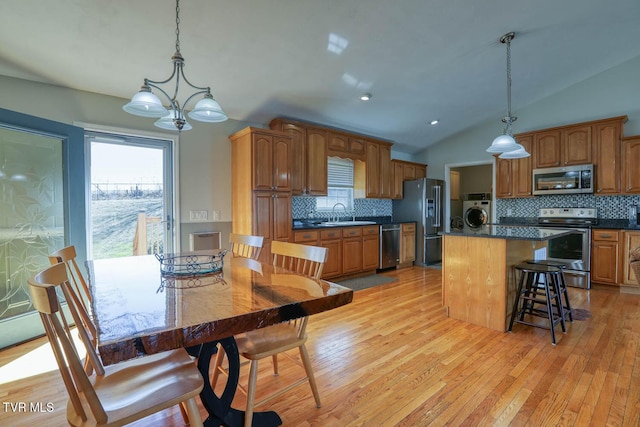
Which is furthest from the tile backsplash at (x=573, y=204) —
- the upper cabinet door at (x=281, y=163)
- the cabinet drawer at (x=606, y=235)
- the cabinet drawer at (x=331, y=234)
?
the upper cabinet door at (x=281, y=163)

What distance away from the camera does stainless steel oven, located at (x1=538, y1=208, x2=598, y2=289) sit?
13.5ft

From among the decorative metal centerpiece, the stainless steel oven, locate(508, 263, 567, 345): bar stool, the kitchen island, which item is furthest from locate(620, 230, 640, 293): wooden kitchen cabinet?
the decorative metal centerpiece

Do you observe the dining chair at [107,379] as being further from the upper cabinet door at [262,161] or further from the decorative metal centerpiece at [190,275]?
the upper cabinet door at [262,161]

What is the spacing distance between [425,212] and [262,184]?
340cm

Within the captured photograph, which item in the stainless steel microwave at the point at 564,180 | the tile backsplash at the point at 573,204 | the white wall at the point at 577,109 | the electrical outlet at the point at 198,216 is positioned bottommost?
the electrical outlet at the point at 198,216

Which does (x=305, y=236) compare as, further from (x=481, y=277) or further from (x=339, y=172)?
(x=481, y=277)

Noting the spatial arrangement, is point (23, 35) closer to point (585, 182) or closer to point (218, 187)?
point (218, 187)

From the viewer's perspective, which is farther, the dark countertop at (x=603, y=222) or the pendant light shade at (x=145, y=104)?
the dark countertop at (x=603, y=222)

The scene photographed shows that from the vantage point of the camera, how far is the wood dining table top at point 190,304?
34.8 inches

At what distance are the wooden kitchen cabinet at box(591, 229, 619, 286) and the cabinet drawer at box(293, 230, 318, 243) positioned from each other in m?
3.78

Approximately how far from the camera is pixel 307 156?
173 inches

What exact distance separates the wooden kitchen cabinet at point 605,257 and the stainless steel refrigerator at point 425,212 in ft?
7.68

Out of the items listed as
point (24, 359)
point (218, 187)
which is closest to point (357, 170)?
point (218, 187)

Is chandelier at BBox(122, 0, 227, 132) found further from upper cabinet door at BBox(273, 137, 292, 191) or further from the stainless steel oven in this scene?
the stainless steel oven
